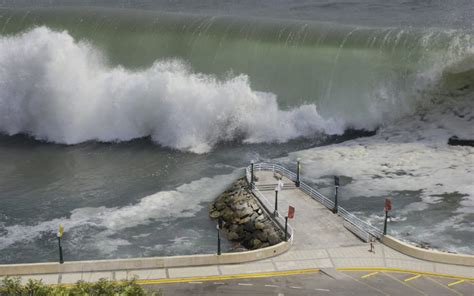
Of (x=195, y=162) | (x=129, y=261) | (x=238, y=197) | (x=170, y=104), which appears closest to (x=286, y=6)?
(x=170, y=104)

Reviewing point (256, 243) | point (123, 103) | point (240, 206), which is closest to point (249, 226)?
point (256, 243)

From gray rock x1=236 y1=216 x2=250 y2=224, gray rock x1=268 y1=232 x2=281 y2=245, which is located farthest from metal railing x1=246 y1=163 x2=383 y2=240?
gray rock x1=236 y1=216 x2=250 y2=224

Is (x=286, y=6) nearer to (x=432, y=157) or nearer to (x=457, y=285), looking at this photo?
(x=432, y=157)

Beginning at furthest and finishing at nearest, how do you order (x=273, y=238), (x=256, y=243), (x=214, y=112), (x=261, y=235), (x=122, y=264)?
(x=214, y=112) < (x=261, y=235) < (x=256, y=243) < (x=273, y=238) < (x=122, y=264)

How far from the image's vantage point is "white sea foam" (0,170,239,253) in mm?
40281

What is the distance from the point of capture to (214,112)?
5900cm

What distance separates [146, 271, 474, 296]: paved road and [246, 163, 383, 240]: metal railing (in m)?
4.50

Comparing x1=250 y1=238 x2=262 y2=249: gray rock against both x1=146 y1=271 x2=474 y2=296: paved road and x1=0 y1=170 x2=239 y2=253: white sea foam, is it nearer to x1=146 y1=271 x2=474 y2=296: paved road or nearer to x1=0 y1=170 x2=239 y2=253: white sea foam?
x1=146 y1=271 x2=474 y2=296: paved road

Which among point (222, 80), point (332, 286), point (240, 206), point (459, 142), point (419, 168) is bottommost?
point (332, 286)

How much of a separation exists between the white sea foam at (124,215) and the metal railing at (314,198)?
8.40 feet

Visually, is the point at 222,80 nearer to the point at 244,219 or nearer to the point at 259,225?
the point at 244,219

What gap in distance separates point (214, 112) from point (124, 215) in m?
17.9

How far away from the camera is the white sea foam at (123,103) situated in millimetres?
58125

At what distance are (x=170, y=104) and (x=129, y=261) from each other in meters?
27.6
